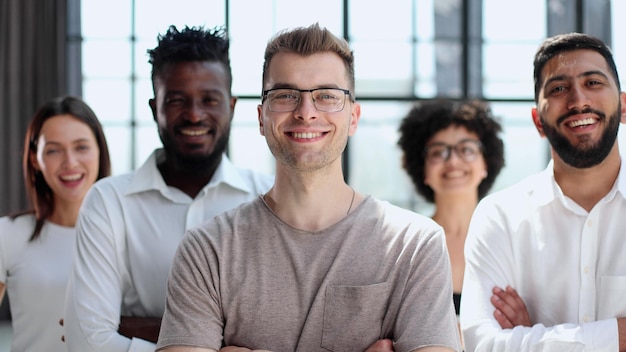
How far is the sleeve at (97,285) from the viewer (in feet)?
8.64

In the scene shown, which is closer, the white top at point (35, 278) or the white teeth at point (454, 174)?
the white top at point (35, 278)

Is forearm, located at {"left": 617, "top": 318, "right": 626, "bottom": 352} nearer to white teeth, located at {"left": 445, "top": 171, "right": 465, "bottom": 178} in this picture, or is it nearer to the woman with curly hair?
the woman with curly hair

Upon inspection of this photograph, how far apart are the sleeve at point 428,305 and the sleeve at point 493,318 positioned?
49 centimetres

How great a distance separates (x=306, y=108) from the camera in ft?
7.25

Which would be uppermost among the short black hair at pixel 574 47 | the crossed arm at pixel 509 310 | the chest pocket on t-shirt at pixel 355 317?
the short black hair at pixel 574 47

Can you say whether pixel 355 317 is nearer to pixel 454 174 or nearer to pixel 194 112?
pixel 194 112

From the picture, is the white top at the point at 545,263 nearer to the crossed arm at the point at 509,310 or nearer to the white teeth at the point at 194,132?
the crossed arm at the point at 509,310

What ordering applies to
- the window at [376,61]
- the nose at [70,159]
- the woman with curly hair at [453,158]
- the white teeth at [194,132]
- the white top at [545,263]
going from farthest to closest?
the window at [376,61]
the woman with curly hair at [453,158]
the nose at [70,159]
the white teeth at [194,132]
the white top at [545,263]

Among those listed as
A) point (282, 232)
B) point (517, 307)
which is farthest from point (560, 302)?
point (282, 232)

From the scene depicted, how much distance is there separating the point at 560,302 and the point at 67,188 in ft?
6.90

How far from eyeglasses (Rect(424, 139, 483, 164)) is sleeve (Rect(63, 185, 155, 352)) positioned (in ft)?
6.10

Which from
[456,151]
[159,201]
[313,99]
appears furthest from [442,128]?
[313,99]

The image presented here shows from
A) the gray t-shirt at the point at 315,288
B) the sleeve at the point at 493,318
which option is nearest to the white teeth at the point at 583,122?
Result: the sleeve at the point at 493,318

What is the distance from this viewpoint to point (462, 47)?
8.82 m
